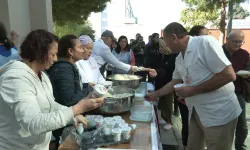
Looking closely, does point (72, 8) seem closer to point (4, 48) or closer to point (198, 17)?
point (198, 17)

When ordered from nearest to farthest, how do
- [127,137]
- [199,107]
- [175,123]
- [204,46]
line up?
[127,137]
[204,46]
[199,107]
[175,123]

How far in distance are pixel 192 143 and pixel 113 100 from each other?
3.10ft

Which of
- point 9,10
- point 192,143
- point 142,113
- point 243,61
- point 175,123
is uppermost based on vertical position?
point 9,10

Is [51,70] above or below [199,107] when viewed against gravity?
above

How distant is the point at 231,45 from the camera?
105 inches

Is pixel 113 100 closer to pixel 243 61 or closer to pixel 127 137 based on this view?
pixel 127 137

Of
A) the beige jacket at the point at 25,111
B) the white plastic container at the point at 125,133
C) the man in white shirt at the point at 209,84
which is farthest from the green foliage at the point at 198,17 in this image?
the beige jacket at the point at 25,111

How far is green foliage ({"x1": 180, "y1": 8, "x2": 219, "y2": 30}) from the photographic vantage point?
13.4 metres

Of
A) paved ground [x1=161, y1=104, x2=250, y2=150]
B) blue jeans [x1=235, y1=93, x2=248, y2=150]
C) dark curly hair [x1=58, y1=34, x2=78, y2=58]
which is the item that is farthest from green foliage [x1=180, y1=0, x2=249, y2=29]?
dark curly hair [x1=58, y1=34, x2=78, y2=58]

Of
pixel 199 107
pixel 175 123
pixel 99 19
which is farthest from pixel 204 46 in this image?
pixel 99 19

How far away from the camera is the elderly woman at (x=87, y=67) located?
261 centimetres

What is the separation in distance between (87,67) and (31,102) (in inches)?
63.5

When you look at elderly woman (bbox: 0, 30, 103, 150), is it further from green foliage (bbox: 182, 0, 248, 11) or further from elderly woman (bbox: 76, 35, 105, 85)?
green foliage (bbox: 182, 0, 248, 11)

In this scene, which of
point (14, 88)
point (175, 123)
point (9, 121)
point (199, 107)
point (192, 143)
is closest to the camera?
point (14, 88)
